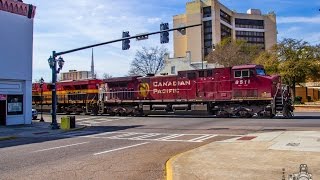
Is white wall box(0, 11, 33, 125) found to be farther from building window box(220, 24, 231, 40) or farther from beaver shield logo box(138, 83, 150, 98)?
building window box(220, 24, 231, 40)

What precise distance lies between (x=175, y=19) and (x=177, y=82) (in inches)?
3737

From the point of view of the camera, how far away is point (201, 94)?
1362 inches

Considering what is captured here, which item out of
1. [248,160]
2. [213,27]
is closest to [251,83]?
[248,160]

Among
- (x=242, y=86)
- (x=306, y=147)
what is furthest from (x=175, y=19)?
(x=306, y=147)

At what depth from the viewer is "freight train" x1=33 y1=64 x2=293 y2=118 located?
30906 millimetres

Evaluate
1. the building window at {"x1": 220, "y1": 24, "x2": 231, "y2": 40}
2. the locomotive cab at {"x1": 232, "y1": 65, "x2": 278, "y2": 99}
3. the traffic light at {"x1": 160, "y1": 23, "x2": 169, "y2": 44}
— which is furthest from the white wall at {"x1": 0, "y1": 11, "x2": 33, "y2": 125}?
the building window at {"x1": 220, "y1": 24, "x2": 231, "y2": 40}

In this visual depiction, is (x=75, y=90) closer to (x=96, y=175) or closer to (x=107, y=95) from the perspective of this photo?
(x=107, y=95)

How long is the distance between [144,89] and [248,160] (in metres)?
28.3

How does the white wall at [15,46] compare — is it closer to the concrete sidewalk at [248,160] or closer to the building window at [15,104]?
the building window at [15,104]

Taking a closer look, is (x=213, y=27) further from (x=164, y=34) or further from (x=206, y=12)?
(x=164, y=34)

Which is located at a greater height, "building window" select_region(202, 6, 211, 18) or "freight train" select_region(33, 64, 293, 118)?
"building window" select_region(202, 6, 211, 18)

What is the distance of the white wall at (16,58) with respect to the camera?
28938 millimetres

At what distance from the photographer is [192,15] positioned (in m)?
125

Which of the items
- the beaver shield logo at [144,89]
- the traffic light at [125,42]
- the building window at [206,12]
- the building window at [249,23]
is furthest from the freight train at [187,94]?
the building window at [249,23]
